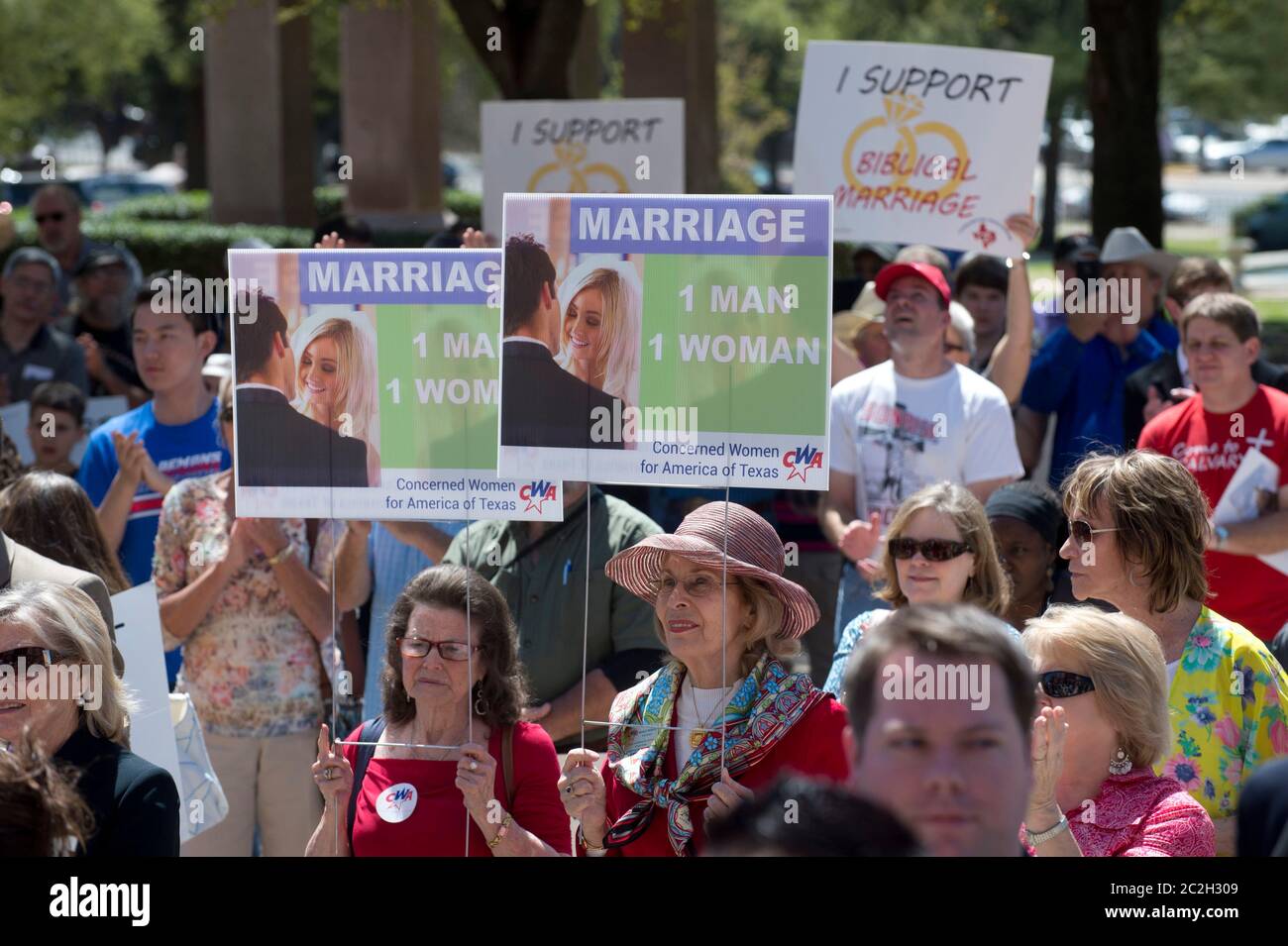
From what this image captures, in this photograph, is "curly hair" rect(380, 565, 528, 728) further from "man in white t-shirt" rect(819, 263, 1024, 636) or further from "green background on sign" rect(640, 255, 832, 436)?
"man in white t-shirt" rect(819, 263, 1024, 636)

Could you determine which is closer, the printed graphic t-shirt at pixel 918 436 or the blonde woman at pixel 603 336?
the blonde woman at pixel 603 336

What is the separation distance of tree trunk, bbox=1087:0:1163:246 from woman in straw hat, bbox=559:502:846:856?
31.9 ft

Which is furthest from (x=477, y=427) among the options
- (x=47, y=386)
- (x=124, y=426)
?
(x=47, y=386)

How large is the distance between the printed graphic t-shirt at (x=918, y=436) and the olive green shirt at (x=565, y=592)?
127cm

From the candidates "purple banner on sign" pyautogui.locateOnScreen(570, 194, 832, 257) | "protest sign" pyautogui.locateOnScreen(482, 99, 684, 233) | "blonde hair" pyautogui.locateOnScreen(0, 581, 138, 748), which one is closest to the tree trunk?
"protest sign" pyautogui.locateOnScreen(482, 99, 684, 233)

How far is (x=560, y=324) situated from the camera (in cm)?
400

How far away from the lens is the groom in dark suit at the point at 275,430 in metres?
4.20

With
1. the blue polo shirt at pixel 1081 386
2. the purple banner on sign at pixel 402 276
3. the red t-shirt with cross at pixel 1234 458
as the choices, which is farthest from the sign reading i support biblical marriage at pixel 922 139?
the purple banner on sign at pixel 402 276

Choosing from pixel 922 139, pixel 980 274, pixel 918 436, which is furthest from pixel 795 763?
pixel 980 274

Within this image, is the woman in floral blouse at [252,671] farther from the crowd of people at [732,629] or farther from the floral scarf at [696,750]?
the floral scarf at [696,750]

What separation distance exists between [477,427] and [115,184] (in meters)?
43.2

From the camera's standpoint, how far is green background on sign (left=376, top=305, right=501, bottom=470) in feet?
13.7

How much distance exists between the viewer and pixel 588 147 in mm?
9094
